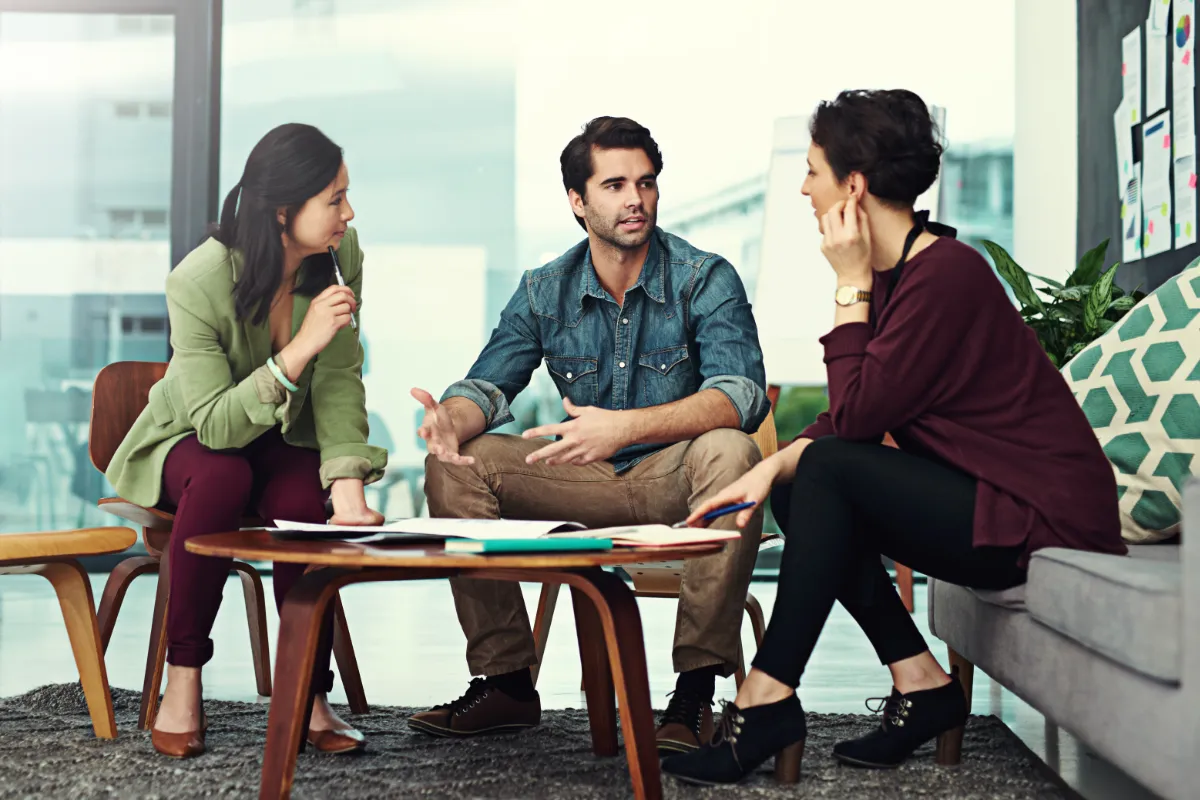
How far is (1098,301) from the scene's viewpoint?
274 centimetres

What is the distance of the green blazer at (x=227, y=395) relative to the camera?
73.9 inches

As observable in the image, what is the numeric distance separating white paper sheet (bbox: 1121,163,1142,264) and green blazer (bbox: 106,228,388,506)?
2642 mm

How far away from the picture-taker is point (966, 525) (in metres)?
1.57

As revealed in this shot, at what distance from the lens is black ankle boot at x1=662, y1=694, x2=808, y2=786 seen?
5.00ft

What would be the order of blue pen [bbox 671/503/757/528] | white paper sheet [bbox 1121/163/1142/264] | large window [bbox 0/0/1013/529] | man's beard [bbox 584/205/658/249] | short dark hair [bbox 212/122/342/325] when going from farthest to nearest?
large window [bbox 0/0/1013/529], white paper sheet [bbox 1121/163/1142/264], man's beard [bbox 584/205/658/249], short dark hair [bbox 212/122/342/325], blue pen [bbox 671/503/757/528]

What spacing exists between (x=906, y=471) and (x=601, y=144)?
39.4 inches

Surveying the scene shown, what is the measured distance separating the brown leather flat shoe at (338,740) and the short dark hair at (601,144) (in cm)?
104

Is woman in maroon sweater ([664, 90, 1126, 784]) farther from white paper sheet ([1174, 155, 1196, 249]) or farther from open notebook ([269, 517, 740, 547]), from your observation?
white paper sheet ([1174, 155, 1196, 249])

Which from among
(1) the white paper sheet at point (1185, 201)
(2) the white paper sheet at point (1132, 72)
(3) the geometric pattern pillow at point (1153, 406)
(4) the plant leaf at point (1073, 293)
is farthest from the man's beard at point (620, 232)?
(2) the white paper sheet at point (1132, 72)

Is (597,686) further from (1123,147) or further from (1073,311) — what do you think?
(1123,147)

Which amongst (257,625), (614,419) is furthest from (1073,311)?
(257,625)

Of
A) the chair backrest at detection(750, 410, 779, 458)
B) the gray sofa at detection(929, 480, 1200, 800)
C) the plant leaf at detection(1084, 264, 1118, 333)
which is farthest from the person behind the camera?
the plant leaf at detection(1084, 264, 1118, 333)

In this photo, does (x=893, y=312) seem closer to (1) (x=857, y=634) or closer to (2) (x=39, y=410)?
(1) (x=857, y=634)

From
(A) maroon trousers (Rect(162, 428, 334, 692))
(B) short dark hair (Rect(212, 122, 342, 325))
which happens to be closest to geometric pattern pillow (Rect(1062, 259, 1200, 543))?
(A) maroon trousers (Rect(162, 428, 334, 692))
